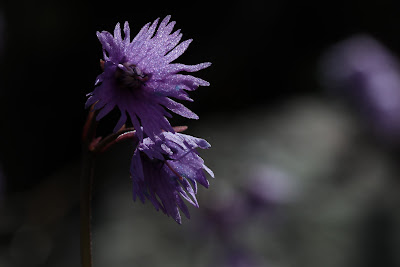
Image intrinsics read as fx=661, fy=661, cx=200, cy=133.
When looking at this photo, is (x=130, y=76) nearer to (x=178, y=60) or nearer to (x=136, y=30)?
(x=178, y=60)

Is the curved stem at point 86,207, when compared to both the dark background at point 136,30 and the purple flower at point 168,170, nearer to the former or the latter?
the purple flower at point 168,170

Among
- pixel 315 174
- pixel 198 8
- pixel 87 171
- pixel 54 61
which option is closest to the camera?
pixel 87 171

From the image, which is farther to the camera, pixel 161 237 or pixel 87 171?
pixel 161 237

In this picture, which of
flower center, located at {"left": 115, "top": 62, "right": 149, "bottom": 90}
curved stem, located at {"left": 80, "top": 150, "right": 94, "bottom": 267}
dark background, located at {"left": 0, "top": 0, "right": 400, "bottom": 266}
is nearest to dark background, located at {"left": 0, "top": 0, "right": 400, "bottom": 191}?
dark background, located at {"left": 0, "top": 0, "right": 400, "bottom": 266}

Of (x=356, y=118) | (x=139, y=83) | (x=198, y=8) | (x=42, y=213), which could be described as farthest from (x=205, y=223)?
(x=198, y=8)

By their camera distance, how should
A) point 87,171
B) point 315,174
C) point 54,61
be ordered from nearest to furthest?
point 87,171 → point 315,174 → point 54,61

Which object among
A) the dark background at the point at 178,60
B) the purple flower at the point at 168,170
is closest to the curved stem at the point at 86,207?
the purple flower at the point at 168,170

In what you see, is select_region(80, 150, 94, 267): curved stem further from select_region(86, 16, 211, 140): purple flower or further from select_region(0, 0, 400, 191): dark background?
select_region(0, 0, 400, 191): dark background

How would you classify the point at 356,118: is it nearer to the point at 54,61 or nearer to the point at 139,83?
the point at 54,61

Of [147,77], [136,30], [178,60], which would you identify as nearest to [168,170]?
[147,77]
